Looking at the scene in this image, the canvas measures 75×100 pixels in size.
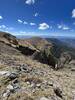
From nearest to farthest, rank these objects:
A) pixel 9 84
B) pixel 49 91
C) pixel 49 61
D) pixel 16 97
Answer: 1. pixel 16 97
2. pixel 49 91
3. pixel 9 84
4. pixel 49 61

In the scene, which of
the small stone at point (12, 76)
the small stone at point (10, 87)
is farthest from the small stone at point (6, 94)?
the small stone at point (12, 76)

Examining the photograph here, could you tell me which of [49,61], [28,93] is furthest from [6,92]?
[49,61]

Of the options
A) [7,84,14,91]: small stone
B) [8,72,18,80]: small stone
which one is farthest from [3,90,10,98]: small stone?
[8,72,18,80]: small stone

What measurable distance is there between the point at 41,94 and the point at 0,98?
286 cm

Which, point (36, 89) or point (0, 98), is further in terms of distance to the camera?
point (36, 89)

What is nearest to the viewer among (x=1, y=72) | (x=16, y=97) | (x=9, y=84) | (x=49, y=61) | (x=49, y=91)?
(x=16, y=97)

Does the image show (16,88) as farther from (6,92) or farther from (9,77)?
(9,77)

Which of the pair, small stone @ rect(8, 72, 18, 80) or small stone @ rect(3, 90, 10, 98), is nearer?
small stone @ rect(3, 90, 10, 98)

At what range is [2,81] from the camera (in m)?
15.0

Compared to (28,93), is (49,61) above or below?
below

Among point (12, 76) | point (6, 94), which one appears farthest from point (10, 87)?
point (12, 76)

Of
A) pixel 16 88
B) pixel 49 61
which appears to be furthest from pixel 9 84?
pixel 49 61

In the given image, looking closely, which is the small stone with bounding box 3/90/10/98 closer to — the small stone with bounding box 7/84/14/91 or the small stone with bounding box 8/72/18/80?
the small stone with bounding box 7/84/14/91

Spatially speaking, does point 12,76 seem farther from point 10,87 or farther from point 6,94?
point 6,94
